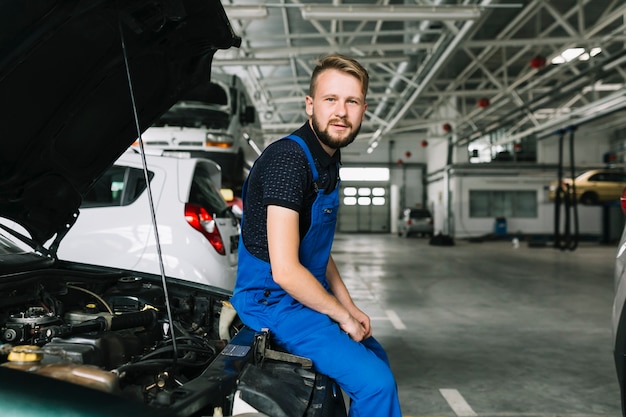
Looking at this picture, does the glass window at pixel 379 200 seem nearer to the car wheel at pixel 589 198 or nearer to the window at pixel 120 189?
the car wheel at pixel 589 198

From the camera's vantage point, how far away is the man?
66.2 inches

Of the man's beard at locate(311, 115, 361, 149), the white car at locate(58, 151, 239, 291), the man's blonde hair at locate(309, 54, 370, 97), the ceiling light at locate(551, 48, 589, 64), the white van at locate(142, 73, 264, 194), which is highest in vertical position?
the ceiling light at locate(551, 48, 589, 64)

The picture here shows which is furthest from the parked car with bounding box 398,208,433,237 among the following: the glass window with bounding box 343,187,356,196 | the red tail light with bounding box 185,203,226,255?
the red tail light with bounding box 185,203,226,255

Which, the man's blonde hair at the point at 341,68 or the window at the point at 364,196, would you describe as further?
the window at the point at 364,196

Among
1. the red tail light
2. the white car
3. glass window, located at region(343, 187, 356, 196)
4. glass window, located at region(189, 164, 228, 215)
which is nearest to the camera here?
the white car

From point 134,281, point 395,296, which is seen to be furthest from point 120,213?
point 395,296

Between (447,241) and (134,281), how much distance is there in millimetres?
18896

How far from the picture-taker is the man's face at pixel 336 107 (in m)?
1.86

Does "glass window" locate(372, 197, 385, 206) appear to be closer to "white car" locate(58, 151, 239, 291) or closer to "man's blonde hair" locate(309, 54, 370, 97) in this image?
"white car" locate(58, 151, 239, 291)

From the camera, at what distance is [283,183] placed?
1.75m

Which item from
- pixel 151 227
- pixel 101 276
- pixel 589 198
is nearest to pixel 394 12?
pixel 151 227

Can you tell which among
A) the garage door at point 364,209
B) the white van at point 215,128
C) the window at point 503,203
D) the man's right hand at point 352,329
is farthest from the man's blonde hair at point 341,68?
the garage door at point 364,209

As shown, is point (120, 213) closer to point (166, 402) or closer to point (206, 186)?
point (206, 186)

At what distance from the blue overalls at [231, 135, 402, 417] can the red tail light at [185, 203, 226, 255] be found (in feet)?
7.98
